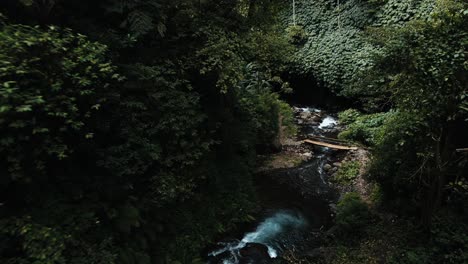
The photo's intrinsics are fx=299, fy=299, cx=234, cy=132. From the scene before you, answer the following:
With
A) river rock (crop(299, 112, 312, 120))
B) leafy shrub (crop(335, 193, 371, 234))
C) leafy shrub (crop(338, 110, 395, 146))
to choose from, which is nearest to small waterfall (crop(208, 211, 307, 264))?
leafy shrub (crop(335, 193, 371, 234))

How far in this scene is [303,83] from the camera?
19172 mm

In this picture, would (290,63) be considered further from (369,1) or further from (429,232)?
(429,232)

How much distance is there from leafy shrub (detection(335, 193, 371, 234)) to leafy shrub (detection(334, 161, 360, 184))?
250 centimetres

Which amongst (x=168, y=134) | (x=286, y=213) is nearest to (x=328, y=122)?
(x=286, y=213)

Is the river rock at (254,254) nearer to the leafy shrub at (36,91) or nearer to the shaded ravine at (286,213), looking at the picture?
the shaded ravine at (286,213)

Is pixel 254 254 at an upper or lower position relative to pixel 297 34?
lower

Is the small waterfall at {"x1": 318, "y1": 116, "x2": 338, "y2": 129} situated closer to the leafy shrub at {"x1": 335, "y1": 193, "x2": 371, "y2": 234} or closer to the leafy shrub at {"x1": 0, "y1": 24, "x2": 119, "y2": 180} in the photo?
the leafy shrub at {"x1": 335, "y1": 193, "x2": 371, "y2": 234}

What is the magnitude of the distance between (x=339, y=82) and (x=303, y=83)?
104 inches

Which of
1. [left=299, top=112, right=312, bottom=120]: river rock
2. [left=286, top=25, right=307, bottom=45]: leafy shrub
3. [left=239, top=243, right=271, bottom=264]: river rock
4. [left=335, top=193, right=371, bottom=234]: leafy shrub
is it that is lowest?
A: [left=239, top=243, right=271, bottom=264]: river rock

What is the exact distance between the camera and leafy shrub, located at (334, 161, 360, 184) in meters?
10.4

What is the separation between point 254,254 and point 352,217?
263cm

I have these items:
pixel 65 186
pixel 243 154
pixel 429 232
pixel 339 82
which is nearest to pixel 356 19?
pixel 339 82

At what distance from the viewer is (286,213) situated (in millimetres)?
8656

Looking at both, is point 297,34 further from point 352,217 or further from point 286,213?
point 352,217
